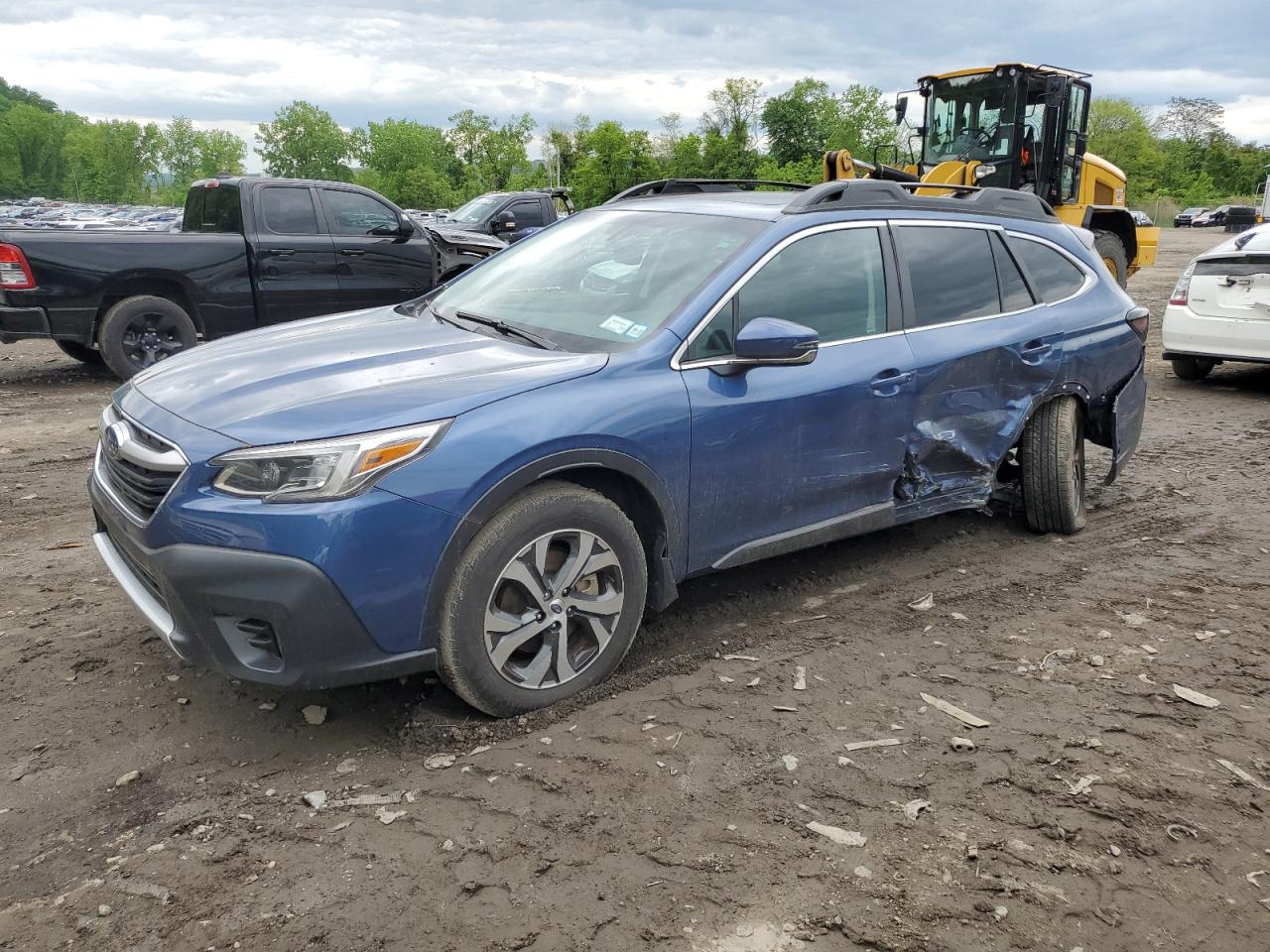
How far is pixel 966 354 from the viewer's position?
4520 mm

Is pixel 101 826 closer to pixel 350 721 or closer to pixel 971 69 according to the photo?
pixel 350 721

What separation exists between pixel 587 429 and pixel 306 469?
0.89 meters

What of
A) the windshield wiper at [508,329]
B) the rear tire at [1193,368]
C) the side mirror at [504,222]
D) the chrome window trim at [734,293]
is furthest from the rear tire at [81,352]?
the rear tire at [1193,368]

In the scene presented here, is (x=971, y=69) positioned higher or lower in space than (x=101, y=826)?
higher

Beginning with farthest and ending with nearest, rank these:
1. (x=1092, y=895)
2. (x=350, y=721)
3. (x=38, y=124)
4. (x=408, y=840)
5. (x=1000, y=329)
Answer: (x=38, y=124)
(x=1000, y=329)
(x=350, y=721)
(x=408, y=840)
(x=1092, y=895)

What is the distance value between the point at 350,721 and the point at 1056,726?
238 centimetres

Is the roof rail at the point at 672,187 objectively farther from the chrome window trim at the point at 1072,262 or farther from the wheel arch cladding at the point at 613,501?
the wheel arch cladding at the point at 613,501

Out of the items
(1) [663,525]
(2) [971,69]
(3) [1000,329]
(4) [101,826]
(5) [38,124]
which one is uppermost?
(5) [38,124]

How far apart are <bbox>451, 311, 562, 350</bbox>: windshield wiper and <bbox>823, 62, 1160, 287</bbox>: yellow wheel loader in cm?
955

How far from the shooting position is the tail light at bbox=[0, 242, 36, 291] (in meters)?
Result: 8.41

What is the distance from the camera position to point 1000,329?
474 cm

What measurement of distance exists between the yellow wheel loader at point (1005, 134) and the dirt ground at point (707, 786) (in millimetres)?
9666

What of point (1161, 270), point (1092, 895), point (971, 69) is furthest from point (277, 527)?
point (1161, 270)

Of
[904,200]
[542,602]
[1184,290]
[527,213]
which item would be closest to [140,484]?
[542,602]
